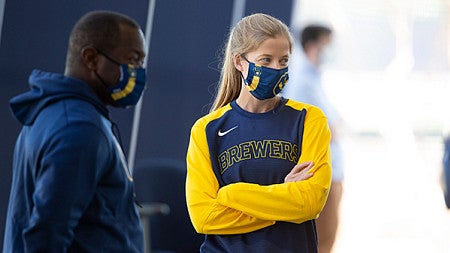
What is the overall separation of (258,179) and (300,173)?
130mm

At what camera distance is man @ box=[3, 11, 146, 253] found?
7.30 feet

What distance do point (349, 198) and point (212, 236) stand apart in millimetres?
5347

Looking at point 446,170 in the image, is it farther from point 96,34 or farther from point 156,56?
point 96,34

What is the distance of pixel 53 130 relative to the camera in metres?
2.27

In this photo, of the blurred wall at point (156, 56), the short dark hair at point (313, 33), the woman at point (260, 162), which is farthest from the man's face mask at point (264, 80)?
the short dark hair at point (313, 33)

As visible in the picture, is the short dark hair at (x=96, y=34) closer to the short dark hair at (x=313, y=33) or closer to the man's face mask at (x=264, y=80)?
the man's face mask at (x=264, y=80)

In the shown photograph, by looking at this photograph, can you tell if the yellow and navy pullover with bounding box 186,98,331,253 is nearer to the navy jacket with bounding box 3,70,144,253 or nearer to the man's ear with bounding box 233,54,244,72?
the man's ear with bounding box 233,54,244,72

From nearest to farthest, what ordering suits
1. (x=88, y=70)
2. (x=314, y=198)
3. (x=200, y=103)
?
(x=88, y=70)
(x=314, y=198)
(x=200, y=103)

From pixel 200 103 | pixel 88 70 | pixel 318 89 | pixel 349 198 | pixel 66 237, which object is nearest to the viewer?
pixel 66 237

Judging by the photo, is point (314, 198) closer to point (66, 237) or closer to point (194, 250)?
point (66, 237)

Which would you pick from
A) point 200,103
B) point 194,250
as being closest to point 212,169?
point 194,250

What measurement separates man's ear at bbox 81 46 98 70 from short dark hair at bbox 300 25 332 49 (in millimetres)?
2375

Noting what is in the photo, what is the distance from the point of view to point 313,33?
15.3 feet

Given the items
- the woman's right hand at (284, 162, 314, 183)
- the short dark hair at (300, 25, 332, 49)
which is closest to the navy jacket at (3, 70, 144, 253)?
the woman's right hand at (284, 162, 314, 183)
